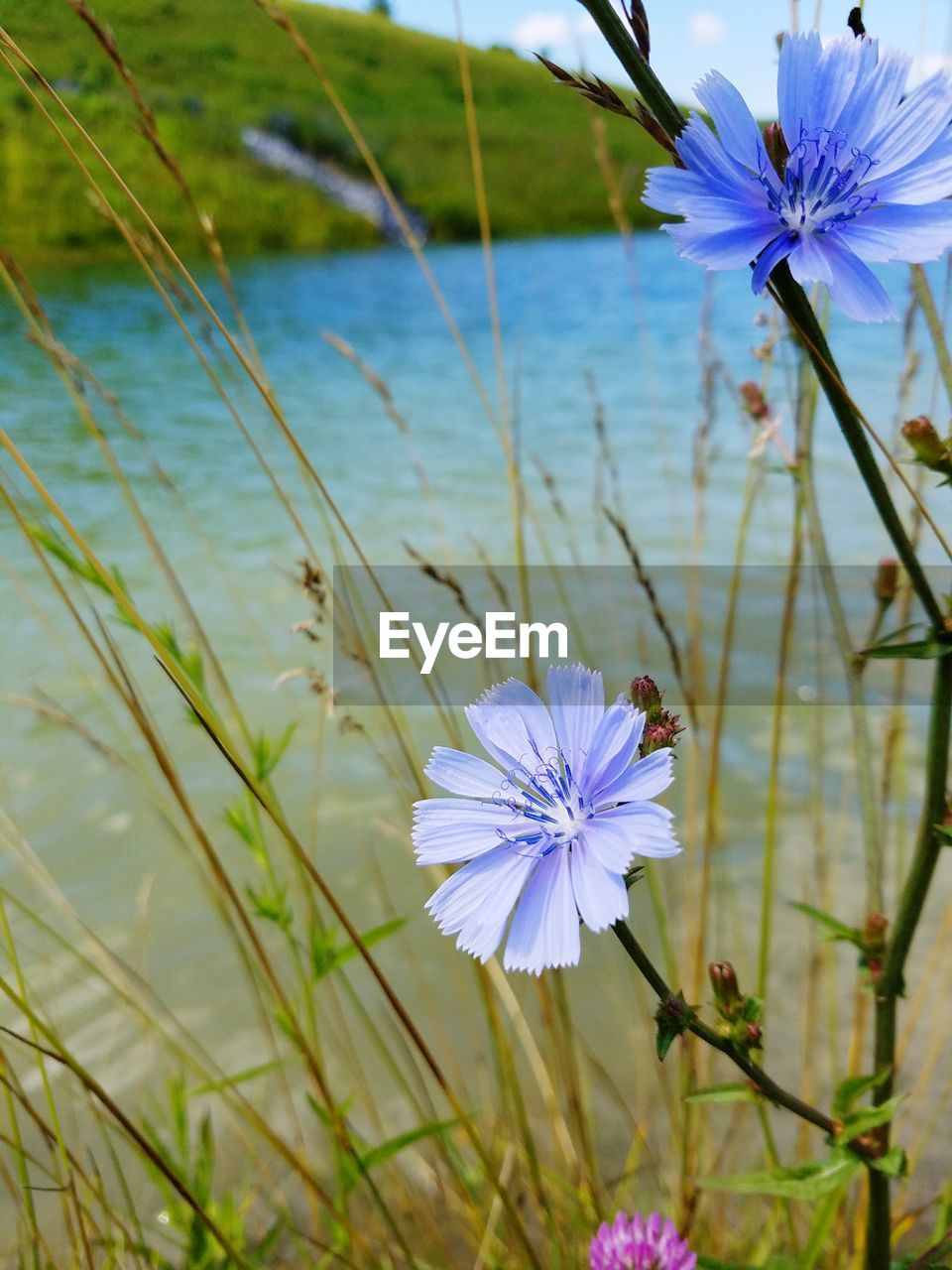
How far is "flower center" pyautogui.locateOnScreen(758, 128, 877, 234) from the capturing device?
0.51 m

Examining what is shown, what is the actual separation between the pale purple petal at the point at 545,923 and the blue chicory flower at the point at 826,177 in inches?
10.8

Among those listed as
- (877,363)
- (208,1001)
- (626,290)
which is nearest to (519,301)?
(626,290)

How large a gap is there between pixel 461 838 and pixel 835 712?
266cm

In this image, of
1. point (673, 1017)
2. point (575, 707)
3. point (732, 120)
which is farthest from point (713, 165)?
point (673, 1017)

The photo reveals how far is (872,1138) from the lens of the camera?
2.55 ft

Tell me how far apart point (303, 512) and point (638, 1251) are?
4421mm

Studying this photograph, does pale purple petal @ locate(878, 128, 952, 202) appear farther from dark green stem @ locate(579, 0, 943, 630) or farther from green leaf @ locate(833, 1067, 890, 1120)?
green leaf @ locate(833, 1067, 890, 1120)

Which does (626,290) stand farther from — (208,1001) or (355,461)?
(208,1001)

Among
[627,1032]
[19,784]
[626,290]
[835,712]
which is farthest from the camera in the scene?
[626,290]

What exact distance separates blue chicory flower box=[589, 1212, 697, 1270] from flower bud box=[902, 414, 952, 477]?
21.1 inches

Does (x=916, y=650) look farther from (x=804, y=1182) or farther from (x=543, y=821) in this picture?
(x=804, y=1182)

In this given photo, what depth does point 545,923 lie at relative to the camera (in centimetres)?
47

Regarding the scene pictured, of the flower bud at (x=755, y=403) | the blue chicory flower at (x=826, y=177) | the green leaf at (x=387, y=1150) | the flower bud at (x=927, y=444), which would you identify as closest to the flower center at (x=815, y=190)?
the blue chicory flower at (x=826, y=177)

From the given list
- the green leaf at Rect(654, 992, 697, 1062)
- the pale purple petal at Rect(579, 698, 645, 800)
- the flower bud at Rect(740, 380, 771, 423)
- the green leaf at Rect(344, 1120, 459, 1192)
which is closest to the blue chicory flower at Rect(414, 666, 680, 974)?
the pale purple petal at Rect(579, 698, 645, 800)
